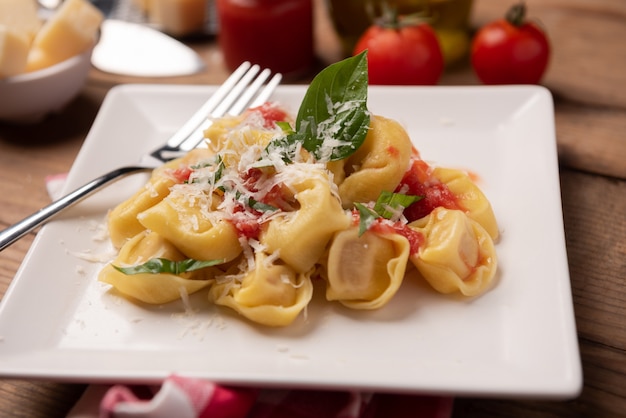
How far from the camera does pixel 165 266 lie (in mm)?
2133

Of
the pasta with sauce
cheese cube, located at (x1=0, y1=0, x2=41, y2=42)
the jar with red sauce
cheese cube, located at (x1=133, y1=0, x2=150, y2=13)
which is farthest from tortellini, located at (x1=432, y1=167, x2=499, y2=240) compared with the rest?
cheese cube, located at (x1=133, y1=0, x2=150, y2=13)

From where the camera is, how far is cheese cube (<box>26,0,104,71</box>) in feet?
10.8

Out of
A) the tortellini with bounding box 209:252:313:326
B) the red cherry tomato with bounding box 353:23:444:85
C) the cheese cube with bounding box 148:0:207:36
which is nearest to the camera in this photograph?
the tortellini with bounding box 209:252:313:326

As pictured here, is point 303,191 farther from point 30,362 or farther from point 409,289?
point 30,362

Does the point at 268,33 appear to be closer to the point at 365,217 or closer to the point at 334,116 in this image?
the point at 334,116

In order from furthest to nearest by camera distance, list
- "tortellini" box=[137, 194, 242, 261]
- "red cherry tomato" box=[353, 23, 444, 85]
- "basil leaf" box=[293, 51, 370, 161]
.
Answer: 1. "red cherry tomato" box=[353, 23, 444, 85]
2. "basil leaf" box=[293, 51, 370, 161]
3. "tortellini" box=[137, 194, 242, 261]

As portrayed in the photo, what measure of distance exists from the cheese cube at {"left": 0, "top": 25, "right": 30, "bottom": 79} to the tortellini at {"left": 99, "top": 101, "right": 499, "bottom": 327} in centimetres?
116

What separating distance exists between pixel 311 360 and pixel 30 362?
27.8 inches

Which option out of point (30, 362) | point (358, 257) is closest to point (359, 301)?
point (358, 257)

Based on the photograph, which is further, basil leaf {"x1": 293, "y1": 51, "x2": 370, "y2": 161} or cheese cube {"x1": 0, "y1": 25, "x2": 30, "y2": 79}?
cheese cube {"x1": 0, "y1": 25, "x2": 30, "y2": 79}

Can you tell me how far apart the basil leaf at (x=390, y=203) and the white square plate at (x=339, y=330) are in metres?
0.22

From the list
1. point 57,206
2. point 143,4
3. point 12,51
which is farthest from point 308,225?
point 143,4

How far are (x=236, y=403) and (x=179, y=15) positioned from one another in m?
2.88

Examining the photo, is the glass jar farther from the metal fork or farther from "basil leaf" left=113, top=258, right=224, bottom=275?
"basil leaf" left=113, top=258, right=224, bottom=275
